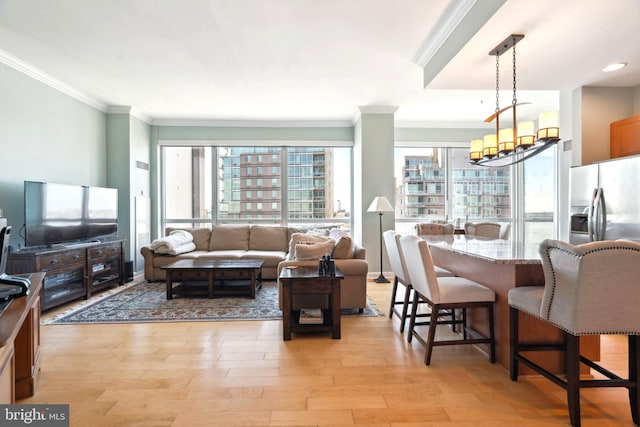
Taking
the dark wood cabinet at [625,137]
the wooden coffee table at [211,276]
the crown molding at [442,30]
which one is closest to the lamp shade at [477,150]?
the crown molding at [442,30]

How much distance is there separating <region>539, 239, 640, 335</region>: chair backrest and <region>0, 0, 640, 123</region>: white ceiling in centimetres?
162

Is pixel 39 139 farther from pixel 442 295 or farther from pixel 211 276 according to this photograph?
pixel 442 295

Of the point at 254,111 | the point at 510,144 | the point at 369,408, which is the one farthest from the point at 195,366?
the point at 254,111

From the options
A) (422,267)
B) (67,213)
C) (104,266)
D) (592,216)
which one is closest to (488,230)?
(592,216)

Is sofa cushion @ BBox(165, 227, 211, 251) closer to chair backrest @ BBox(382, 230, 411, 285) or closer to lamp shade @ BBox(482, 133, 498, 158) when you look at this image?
chair backrest @ BBox(382, 230, 411, 285)

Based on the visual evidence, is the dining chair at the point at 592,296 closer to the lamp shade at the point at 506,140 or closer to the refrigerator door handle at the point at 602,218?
the lamp shade at the point at 506,140

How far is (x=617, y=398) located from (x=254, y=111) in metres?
5.53

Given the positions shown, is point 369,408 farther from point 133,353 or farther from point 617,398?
point 133,353

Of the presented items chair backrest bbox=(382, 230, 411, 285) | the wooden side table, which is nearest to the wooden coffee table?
the wooden side table

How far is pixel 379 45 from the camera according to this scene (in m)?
3.46

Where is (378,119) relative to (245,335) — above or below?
above

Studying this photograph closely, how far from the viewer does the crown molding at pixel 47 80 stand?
3703mm

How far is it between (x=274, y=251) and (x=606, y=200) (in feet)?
14.7

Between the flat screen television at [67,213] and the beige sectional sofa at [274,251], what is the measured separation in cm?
73
